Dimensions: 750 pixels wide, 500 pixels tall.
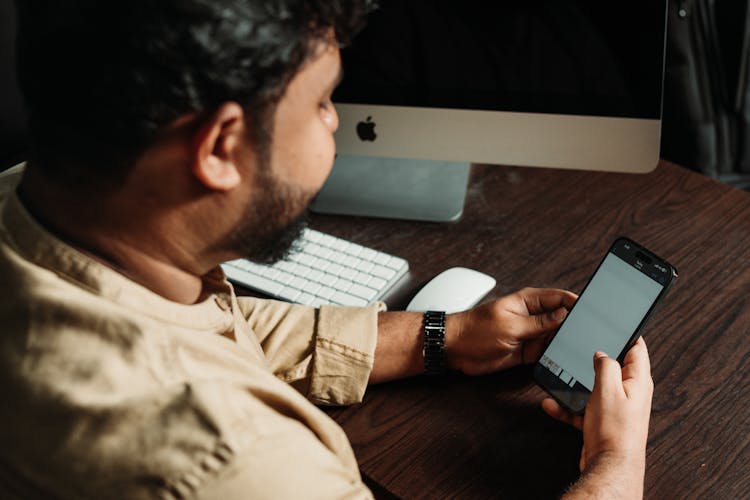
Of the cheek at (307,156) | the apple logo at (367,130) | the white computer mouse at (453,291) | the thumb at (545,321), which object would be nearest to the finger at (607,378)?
the thumb at (545,321)

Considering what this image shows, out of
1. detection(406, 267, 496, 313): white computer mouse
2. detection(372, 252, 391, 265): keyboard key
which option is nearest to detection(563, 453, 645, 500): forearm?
detection(406, 267, 496, 313): white computer mouse

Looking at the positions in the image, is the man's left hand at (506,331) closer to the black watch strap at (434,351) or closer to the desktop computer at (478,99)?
the black watch strap at (434,351)

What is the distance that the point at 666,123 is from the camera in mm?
1689

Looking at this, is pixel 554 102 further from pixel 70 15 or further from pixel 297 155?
pixel 70 15

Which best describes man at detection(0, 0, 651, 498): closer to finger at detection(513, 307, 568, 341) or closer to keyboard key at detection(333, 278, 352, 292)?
finger at detection(513, 307, 568, 341)

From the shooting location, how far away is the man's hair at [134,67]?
545mm

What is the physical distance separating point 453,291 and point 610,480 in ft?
1.14

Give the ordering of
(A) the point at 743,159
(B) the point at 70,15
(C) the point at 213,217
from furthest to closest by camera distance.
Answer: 1. (A) the point at 743,159
2. (C) the point at 213,217
3. (B) the point at 70,15

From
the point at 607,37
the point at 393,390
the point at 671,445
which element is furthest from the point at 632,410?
the point at 607,37

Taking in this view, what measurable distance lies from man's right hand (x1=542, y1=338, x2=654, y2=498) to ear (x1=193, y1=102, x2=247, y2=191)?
41cm

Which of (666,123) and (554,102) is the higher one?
(554,102)

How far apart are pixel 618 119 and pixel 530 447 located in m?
0.48

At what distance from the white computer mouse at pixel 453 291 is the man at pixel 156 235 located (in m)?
0.32

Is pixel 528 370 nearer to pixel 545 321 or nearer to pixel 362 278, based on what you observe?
pixel 545 321
